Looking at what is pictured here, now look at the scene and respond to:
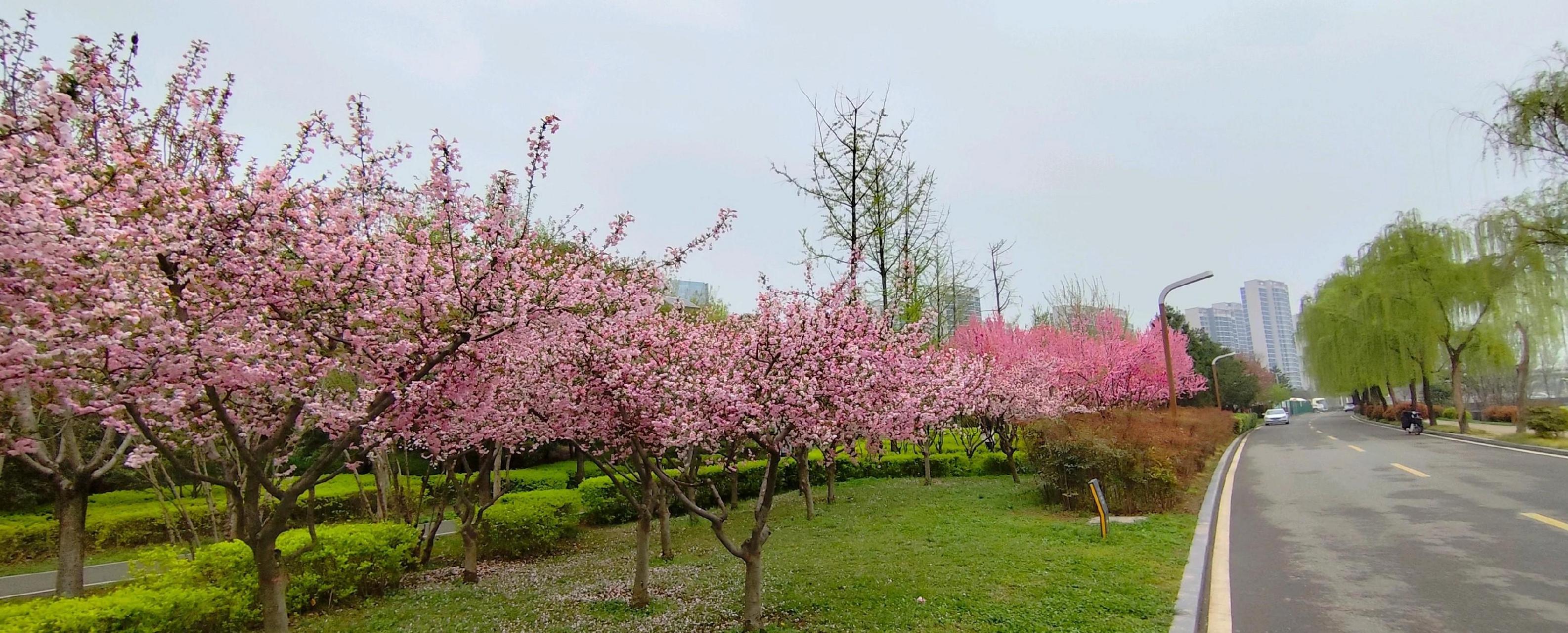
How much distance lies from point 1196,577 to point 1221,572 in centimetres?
82

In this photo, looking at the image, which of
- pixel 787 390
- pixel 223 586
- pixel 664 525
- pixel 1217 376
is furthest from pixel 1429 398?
pixel 223 586

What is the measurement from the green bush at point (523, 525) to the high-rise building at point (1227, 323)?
9005 cm

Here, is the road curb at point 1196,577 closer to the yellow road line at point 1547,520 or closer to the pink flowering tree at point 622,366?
the yellow road line at point 1547,520

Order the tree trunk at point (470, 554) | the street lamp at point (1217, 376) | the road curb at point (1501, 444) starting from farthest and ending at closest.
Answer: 1. the street lamp at point (1217, 376)
2. the road curb at point (1501, 444)
3. the tree trunk at point (470, 554)

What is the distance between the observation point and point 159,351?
3627 millimetres

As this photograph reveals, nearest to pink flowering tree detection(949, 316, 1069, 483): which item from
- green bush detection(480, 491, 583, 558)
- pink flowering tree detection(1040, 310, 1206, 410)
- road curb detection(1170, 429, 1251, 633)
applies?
pink flowering tree detection(1040, 310, 1206, 410)

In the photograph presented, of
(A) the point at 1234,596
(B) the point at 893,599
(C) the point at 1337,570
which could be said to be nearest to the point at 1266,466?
(C) the point at 1337,570

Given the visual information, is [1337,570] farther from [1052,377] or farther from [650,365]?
[1052,377]

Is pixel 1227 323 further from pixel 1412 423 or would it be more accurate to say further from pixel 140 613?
pixel 140 613

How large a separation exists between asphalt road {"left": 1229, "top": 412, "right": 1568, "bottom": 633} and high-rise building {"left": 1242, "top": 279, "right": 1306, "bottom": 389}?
10316cm

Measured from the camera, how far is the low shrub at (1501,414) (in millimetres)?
28469

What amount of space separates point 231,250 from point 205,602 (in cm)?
403

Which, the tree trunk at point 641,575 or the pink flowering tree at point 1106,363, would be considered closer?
the tree trunk at point 641,575

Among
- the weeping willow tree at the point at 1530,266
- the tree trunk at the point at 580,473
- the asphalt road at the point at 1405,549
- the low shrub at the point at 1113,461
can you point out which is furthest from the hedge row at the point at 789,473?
the weeping willow tree at the point at 1530,266
